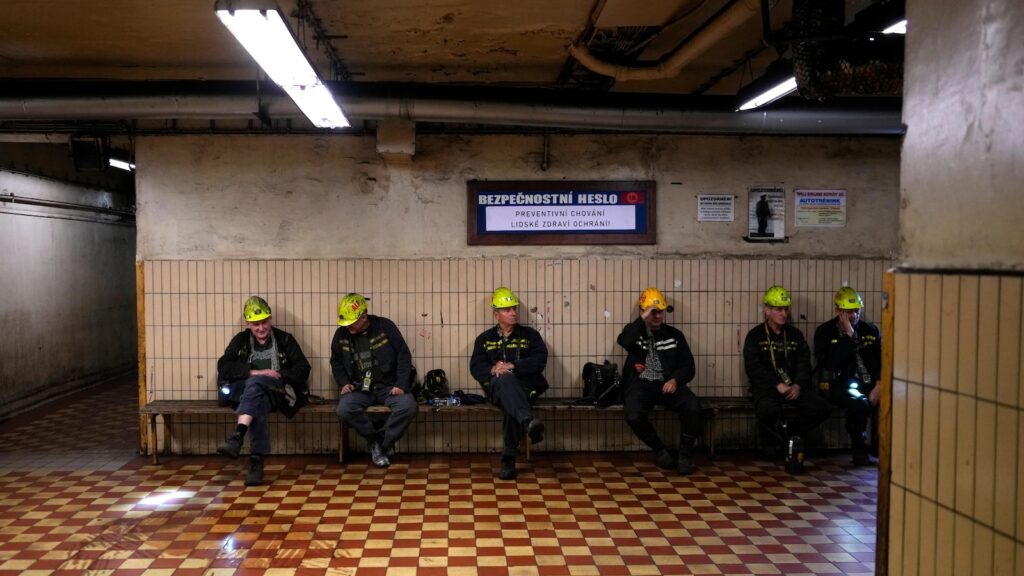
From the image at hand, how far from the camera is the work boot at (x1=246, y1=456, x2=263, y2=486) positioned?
5391 mm

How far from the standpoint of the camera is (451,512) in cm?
477

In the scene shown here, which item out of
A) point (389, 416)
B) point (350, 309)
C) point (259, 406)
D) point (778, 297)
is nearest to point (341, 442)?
point (389, 416)

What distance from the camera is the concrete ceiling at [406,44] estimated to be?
4238mm

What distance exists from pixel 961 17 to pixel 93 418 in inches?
332

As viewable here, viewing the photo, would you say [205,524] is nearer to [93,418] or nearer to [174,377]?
[174,377]

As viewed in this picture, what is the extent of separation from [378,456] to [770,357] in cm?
341

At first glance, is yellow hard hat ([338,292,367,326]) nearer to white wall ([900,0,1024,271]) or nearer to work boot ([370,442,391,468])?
work boot ([370,442,391,468])

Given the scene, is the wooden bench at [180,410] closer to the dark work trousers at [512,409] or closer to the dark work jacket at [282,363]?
the dark work jacket at [282,363]

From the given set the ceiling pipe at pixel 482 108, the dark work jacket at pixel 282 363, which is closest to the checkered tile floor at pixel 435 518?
the dark work jacket at pixel 282 363

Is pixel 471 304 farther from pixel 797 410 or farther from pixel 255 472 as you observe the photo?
pixel 797 410

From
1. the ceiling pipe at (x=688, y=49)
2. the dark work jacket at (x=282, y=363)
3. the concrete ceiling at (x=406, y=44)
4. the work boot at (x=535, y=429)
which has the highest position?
the concrete ceiling at (x=406, y=44)

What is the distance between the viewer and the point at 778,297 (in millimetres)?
6133

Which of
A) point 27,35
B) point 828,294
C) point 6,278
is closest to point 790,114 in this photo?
point 828,294

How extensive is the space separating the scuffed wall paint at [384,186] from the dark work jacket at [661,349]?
0.80m
